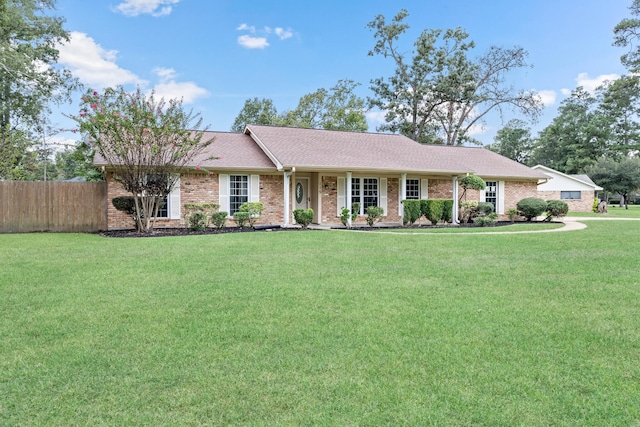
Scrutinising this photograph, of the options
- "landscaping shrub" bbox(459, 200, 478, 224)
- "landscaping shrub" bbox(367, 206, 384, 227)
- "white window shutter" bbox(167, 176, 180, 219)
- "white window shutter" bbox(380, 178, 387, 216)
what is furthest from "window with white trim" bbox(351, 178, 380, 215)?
"white window shutter" bbox(167, 176, 180, 219)

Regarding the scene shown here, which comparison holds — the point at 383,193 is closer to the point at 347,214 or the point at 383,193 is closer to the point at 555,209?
the point at 347,214

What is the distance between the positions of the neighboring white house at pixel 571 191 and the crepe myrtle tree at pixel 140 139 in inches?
1178

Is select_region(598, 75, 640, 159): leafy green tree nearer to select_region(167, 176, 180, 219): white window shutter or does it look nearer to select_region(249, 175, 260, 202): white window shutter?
select_region(249, 175, 260, 202): white window shutter

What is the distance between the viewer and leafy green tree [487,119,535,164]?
5969 centimetres

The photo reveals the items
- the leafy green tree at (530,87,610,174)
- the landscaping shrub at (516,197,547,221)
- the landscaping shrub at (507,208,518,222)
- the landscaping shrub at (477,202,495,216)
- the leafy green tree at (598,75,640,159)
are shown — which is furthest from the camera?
the leafy green tree at (530,87,610,174)

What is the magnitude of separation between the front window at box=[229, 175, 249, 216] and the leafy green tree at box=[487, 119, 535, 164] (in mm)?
51358

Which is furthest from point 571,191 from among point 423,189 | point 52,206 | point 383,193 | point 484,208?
point 52,206

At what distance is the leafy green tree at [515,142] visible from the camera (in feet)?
196

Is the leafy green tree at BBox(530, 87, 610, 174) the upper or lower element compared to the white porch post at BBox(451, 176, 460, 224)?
upper

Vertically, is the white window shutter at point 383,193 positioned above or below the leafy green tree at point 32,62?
below

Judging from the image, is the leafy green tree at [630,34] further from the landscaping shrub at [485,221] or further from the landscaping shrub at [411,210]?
the landscaping shrub at [411,210]

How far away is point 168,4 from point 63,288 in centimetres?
1603

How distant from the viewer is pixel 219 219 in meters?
15.2

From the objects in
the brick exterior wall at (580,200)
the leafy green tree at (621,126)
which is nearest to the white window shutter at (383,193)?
the brick exterior wall at (580,200)
